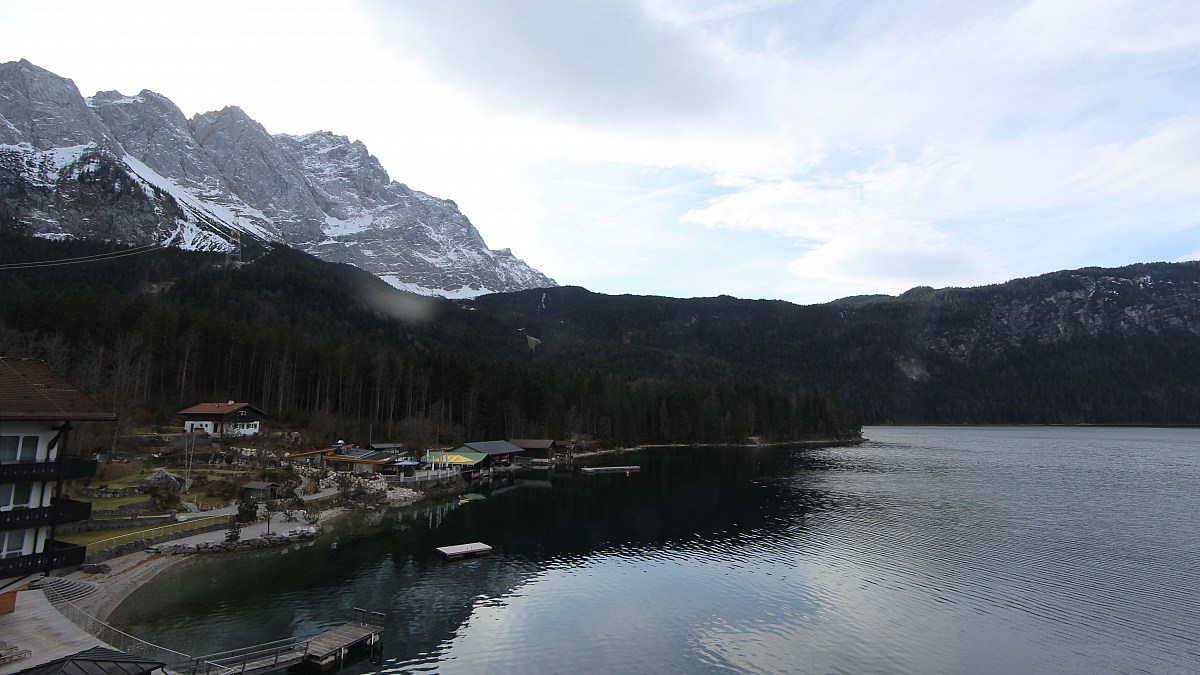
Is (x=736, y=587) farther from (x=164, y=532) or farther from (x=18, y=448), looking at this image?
(x=164, y=532)

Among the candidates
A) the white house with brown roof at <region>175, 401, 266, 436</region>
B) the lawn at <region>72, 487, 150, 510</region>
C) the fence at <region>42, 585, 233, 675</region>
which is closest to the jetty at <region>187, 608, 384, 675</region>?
the fence at <region>42, 585, 233, 675</region>

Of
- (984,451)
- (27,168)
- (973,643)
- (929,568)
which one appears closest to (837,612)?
(973,643)

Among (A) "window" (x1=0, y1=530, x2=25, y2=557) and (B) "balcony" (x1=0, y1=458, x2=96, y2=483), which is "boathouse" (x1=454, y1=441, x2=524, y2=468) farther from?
(A) "window" (x1=0, y1=530, x2=25, y2=557)

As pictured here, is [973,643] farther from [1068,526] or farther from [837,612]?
[1068,526]

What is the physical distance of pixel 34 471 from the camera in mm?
23141

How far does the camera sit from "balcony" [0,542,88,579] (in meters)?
22.1

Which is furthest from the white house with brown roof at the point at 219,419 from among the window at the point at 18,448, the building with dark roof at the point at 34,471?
A: the window at the point at 18,448

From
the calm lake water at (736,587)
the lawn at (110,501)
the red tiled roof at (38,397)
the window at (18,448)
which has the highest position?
the red tiled roof at (38,397)

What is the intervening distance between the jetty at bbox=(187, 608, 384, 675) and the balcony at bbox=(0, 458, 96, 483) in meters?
9.25

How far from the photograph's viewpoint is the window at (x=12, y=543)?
23.1 m

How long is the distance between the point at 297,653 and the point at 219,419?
2498 inches

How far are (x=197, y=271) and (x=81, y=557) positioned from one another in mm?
149478

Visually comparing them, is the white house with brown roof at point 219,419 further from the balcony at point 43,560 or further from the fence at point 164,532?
the balcony at point 43,560

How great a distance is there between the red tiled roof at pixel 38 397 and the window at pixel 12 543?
4.91 metres
